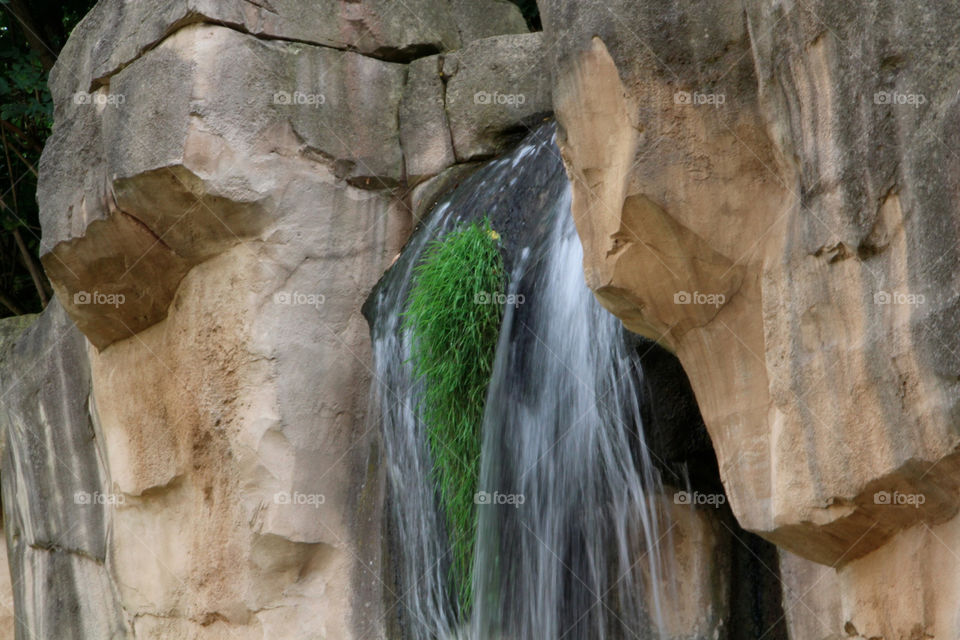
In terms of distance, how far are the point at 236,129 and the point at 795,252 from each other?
2701 millimetres

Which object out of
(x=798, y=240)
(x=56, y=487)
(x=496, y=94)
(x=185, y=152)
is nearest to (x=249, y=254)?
(x=185, y=152)

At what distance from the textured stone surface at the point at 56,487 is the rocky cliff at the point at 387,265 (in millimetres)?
22

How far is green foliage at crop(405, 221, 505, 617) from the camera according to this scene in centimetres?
475

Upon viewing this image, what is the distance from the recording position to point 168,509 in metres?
5.97

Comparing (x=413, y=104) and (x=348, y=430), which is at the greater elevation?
(x=413, y=104)

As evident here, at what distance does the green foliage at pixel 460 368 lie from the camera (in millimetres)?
4746

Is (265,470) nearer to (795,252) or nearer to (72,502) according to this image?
(72,502)

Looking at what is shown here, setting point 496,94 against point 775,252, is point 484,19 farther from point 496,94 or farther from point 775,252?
point 775,252

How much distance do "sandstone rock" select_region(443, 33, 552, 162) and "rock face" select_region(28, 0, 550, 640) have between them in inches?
0.5

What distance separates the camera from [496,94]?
18.5 feet

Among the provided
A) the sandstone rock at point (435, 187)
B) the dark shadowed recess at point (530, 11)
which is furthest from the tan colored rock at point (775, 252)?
the dark shadowed recess at point (530, 11)

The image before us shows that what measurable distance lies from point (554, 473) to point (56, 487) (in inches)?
139

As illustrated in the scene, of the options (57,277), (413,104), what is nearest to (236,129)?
(413,104)

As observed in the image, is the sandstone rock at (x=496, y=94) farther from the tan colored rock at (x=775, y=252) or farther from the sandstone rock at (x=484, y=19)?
the tan colored rock at (x=775, y=252)
